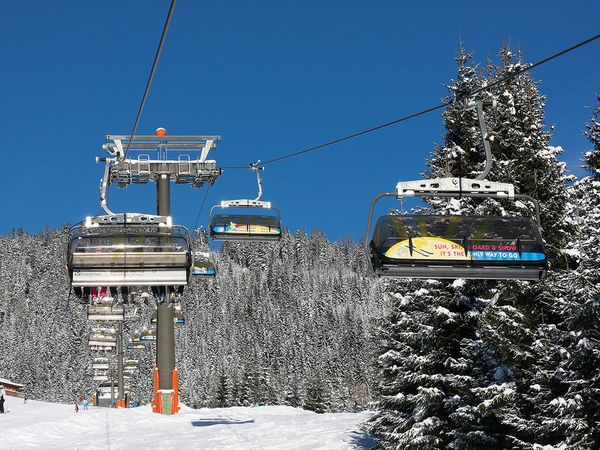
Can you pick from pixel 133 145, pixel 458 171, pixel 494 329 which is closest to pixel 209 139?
pixel 133 145

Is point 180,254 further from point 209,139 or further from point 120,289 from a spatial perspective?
point 209,139

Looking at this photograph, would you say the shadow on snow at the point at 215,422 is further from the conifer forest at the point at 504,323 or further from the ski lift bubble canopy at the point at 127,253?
the ski lift bubble canopy at the point at 127,253

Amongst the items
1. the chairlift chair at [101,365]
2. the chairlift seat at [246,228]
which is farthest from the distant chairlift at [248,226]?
the chairlift chair at [101,365]

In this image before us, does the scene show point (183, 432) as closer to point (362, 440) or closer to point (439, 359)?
point (362, 440)

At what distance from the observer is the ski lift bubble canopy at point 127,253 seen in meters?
13.8

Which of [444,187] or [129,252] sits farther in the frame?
[129,252]

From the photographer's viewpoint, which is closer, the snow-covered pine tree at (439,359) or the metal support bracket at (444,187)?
the metal support bracket at (444,187)

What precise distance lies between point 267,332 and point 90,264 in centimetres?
16684

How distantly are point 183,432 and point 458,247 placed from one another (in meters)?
14.1

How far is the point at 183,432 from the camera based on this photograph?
72.9ft

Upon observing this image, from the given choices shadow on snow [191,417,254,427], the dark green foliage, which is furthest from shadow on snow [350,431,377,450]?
the dark green foliage

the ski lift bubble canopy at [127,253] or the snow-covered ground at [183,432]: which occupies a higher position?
the ski lift bubble canopy at [127,253]

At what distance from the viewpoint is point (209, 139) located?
26.3 metres

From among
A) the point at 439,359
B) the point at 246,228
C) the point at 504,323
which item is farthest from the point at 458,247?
the point at 246,228
